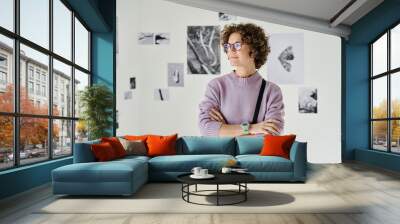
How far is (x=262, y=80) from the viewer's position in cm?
894

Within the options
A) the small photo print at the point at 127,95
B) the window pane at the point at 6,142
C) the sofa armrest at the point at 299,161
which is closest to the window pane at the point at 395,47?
the sofa armrest at the point at 299,161

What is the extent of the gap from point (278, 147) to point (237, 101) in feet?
7.04

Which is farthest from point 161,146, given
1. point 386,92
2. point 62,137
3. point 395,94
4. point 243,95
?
point 386,92

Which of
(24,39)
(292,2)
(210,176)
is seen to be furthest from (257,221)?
(292,2)

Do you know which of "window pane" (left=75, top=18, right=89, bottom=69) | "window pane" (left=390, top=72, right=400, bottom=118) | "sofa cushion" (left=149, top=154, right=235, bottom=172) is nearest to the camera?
"sofa cushion" (left=149, top=154, right=235, bottom=172)

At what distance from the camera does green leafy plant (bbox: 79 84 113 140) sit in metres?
7.99

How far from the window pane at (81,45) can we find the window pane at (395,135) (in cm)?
663

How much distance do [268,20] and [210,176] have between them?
16.9 feet

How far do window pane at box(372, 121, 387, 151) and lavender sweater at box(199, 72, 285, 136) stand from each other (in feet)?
7.42

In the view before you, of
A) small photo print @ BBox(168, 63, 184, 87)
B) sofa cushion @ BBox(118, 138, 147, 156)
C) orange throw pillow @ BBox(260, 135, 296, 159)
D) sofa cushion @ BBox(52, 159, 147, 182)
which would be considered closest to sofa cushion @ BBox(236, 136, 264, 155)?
orange throw pillow @ BBox(260, 135, 296, 159)

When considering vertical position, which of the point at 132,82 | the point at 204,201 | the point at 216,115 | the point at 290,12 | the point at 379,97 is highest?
the point at 290,12

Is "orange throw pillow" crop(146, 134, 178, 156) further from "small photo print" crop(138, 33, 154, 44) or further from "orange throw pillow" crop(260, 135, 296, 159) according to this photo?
"small photo print" crop(138, 33, 154, 44)

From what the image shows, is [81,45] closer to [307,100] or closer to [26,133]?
[26,133]

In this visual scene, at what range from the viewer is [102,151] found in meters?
5.96
